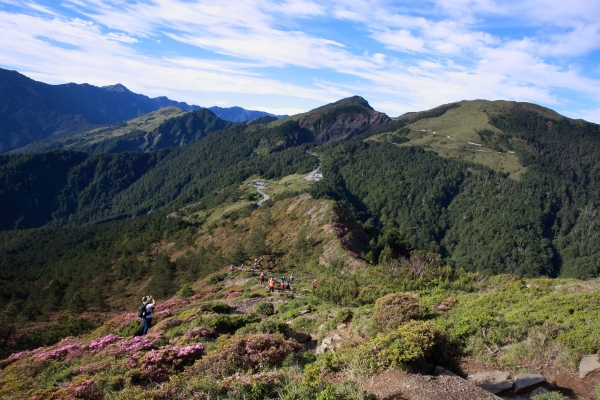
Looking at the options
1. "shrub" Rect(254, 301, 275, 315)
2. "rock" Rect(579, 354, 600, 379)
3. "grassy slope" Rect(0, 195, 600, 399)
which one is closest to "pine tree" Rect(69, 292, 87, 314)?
"grassy slope" Rect(0, 195, 600, 399)

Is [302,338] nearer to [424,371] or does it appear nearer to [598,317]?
[424,371]

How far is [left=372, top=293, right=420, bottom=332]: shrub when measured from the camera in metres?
13.9

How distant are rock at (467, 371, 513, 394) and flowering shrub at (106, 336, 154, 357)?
13.5 meters

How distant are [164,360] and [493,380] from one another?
37.8ft

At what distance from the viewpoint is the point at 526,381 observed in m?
10.3

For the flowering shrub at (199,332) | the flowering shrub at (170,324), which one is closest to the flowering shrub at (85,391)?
the flowering shrub at (199,332)

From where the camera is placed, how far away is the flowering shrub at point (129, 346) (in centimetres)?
1560

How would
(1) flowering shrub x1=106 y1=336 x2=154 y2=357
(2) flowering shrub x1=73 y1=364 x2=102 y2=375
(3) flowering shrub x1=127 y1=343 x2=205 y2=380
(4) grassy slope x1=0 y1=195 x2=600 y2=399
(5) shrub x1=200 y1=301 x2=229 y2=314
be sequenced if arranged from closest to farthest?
(4) grassy slope x1=0 y1=195 x2=600 y2=399
(3) flowering shrub x1=127 y1=343 x2=205 y2=380
(2) flowering shrub x1=73 y1=364 x2=102 y2=375
(1) flowering shrub x1=106 y1=336 x2=154 y2=357
(5) shrub x1=200 y1=301 x2=229 y2=314

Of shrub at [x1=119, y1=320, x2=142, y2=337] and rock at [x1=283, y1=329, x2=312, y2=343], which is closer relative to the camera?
rock at [x1=283, y1=329, x2=312, y2=343]

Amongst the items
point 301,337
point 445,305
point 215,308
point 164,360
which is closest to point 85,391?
point 164,360

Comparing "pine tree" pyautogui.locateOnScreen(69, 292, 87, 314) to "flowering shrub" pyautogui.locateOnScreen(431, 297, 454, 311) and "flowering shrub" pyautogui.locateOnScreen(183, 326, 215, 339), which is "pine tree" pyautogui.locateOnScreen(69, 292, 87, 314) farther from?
"flowering shrub" pyautogui.locateOnScreen(431, 297, 454, 311)

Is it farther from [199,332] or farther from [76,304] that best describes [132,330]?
[76,304]

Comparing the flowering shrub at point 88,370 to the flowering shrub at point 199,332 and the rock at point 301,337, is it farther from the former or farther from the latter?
the rock at point 301,337

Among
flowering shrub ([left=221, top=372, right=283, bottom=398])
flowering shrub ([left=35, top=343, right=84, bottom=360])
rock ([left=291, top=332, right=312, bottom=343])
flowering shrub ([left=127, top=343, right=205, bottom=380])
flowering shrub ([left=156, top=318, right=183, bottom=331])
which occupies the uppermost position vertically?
flowering shrub ([left=221, top=372, right=283, bottom=398])
